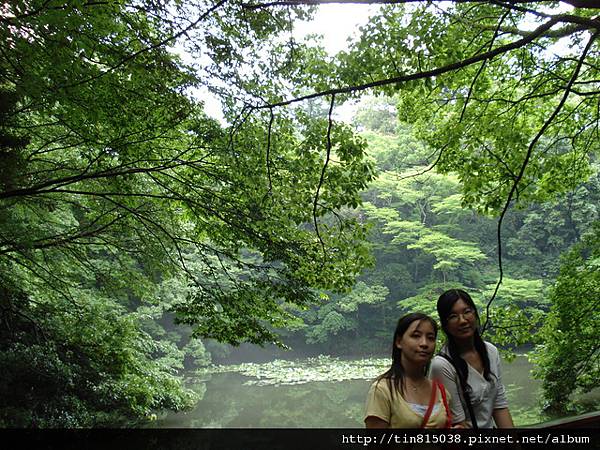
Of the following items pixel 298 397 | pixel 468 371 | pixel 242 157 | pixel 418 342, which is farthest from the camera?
pixel 298 397

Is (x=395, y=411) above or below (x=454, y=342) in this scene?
below

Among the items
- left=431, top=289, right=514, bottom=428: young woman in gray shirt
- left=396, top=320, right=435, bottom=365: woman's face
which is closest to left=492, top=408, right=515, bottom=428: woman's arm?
left=431, top=289, right=514, bottom=428: young woman in gray shirt

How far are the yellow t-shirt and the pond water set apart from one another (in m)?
7.24

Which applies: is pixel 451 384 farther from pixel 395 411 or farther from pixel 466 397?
pixel 395 411

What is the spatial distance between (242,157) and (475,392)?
9.35 feet

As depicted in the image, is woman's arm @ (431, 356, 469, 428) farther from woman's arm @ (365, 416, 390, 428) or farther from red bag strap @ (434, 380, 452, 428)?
woman's arm @ (365, 416, 390, 428)

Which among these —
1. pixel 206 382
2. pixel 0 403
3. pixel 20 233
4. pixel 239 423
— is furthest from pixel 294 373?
pixel 20 233

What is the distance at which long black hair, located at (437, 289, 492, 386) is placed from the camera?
171 cm

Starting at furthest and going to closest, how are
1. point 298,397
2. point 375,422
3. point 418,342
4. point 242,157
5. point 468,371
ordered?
1. point 298,397
2. point 242,157
3. point 468,371
4. point 418,342
5. point 375,422

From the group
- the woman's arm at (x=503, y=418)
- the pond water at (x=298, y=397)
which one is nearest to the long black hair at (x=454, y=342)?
the woman's arm at (x=503, y=418)

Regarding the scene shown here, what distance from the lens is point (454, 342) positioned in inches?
71.4

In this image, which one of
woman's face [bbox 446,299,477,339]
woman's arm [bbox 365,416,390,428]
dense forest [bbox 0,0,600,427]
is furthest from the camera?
dense forest [bbox 0,0,600,427]

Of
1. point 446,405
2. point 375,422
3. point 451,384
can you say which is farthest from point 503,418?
point 375,422

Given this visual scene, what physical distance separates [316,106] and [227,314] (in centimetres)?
2376
